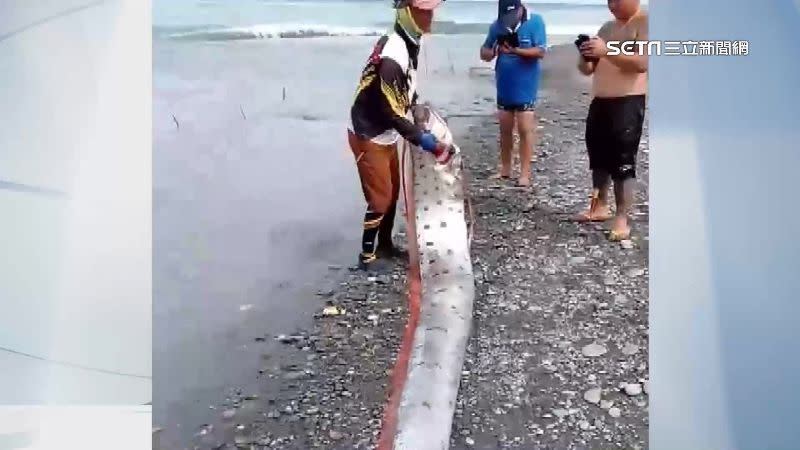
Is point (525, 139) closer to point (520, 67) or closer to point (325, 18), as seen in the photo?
point (520, 67)

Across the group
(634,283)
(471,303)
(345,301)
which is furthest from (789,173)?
(345,301)

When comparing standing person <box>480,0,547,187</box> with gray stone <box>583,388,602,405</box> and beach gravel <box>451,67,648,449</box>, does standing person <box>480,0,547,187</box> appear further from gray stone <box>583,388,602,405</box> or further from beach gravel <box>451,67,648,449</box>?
gray stone <box>583,388,602,405</box>

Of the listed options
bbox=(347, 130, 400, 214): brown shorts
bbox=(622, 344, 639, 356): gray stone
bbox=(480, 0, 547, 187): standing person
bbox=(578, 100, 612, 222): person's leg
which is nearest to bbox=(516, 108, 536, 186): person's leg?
bbox=(480, 0, 547, 187): standing person

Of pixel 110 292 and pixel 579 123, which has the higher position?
pixel 579 123

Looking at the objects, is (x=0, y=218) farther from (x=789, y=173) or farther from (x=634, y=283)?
(x=789, y=173)

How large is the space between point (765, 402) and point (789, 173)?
42cm

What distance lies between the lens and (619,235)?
147 centimetres

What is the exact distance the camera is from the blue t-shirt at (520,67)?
147 cm

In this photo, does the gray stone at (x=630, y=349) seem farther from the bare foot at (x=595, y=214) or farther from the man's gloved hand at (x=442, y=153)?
the man's gloved hand at (x=442, y=153)

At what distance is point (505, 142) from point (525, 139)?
→ 4cm

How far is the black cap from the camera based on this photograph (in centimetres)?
147

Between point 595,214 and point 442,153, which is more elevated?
point 442,153

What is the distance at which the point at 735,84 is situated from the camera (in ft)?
4.80

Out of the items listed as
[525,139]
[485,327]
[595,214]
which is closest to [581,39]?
[525,139]
